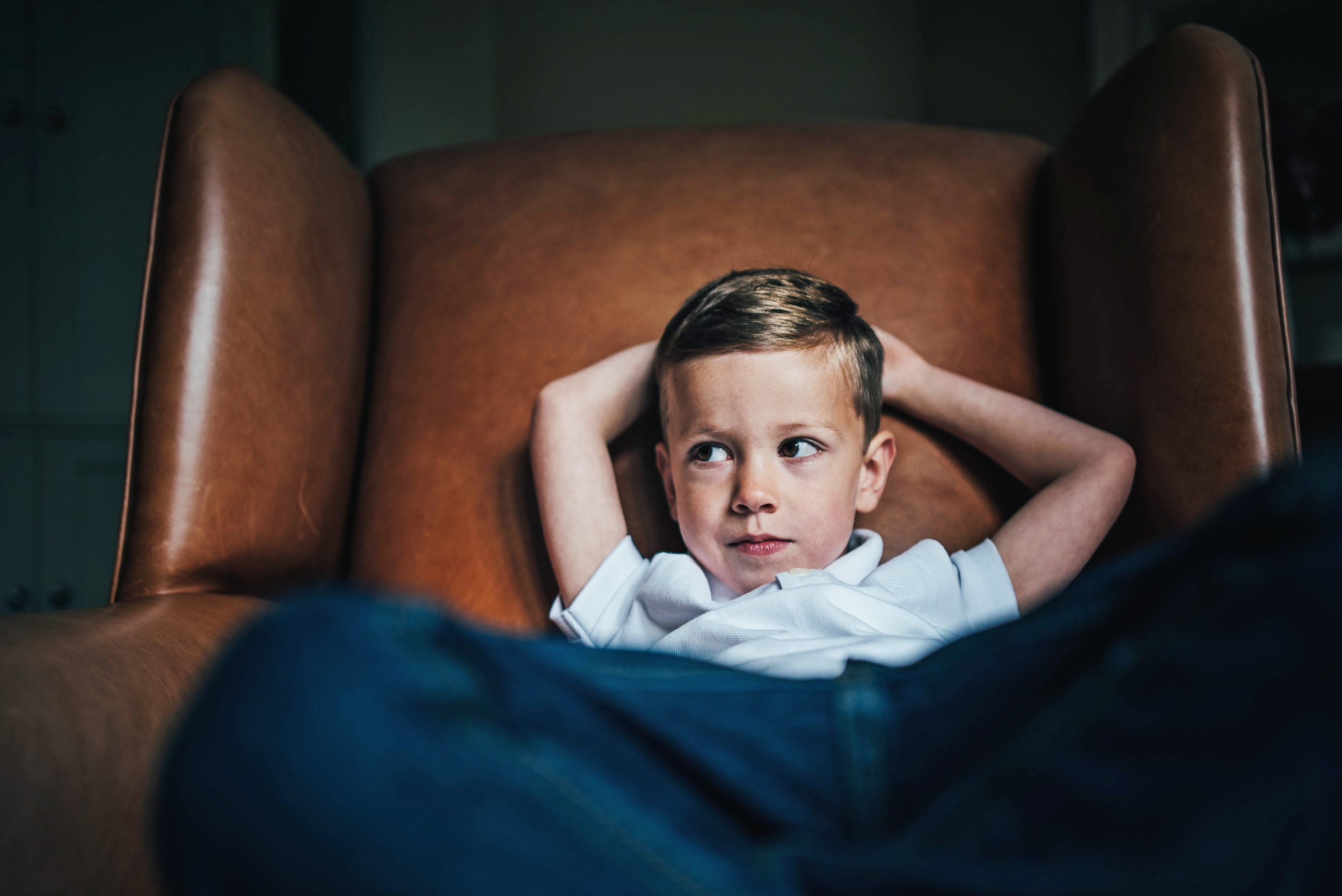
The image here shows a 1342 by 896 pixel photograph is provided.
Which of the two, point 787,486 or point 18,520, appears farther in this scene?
point 18,520

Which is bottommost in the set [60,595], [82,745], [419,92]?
[60,595]

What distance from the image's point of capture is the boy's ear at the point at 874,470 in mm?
732

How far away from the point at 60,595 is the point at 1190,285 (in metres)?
1.76

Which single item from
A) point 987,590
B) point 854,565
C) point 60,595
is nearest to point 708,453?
point 854,565

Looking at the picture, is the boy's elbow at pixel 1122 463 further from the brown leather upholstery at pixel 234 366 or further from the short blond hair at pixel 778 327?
the brown leather upholstery at pixel 234 366

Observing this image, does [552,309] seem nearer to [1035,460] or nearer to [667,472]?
[667,472]

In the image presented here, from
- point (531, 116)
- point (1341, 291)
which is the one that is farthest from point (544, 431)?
point (1341, 291)

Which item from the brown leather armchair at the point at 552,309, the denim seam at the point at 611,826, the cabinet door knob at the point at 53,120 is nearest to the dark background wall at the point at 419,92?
the cabinet door knob at the point at 53,120

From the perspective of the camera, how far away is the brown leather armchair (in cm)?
63

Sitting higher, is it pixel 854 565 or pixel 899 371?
pixel 899 371

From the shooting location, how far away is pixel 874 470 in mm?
742

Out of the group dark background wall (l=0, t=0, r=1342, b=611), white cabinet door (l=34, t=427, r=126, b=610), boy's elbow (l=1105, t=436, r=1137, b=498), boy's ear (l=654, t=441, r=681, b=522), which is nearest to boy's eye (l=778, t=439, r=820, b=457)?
boy's ear (l=654, t=441, r=681, b=522)

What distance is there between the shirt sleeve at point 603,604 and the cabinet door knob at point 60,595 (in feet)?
4.01

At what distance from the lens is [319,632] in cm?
30
